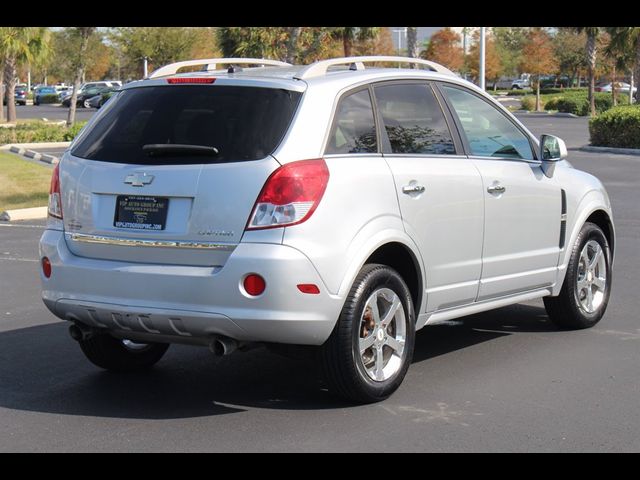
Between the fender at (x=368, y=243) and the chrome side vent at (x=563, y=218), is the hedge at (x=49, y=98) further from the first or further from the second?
the fender at (x=368, y=243)

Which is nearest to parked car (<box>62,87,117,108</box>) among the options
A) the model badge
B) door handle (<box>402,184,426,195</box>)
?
door handle (<box>402,184,426,195</box>)

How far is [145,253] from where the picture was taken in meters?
5.93

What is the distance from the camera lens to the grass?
695 inches

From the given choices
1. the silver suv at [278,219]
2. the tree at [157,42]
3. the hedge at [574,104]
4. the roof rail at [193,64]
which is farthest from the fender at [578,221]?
the tree at [157,42]

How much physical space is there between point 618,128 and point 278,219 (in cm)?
2572

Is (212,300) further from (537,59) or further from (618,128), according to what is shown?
(537,59)

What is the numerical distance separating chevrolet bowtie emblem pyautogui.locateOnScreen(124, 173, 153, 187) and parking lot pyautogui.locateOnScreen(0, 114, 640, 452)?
4.10 feet

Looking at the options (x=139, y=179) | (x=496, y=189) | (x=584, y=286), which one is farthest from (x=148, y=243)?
(x=584, y=286)

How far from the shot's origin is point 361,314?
19.8ft

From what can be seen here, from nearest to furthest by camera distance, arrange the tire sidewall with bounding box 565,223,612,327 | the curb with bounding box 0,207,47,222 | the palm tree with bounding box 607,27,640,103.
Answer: the tire sidewall with bounding box 565,223,612,327
the curb with bounding box 0,207,47,222
the palm tree with bounding box 607,27,640,103

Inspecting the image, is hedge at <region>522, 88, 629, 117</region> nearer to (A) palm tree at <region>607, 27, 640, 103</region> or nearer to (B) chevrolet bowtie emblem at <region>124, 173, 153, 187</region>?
(A) palm tree at <region>607, 27, 640, 103</region>
